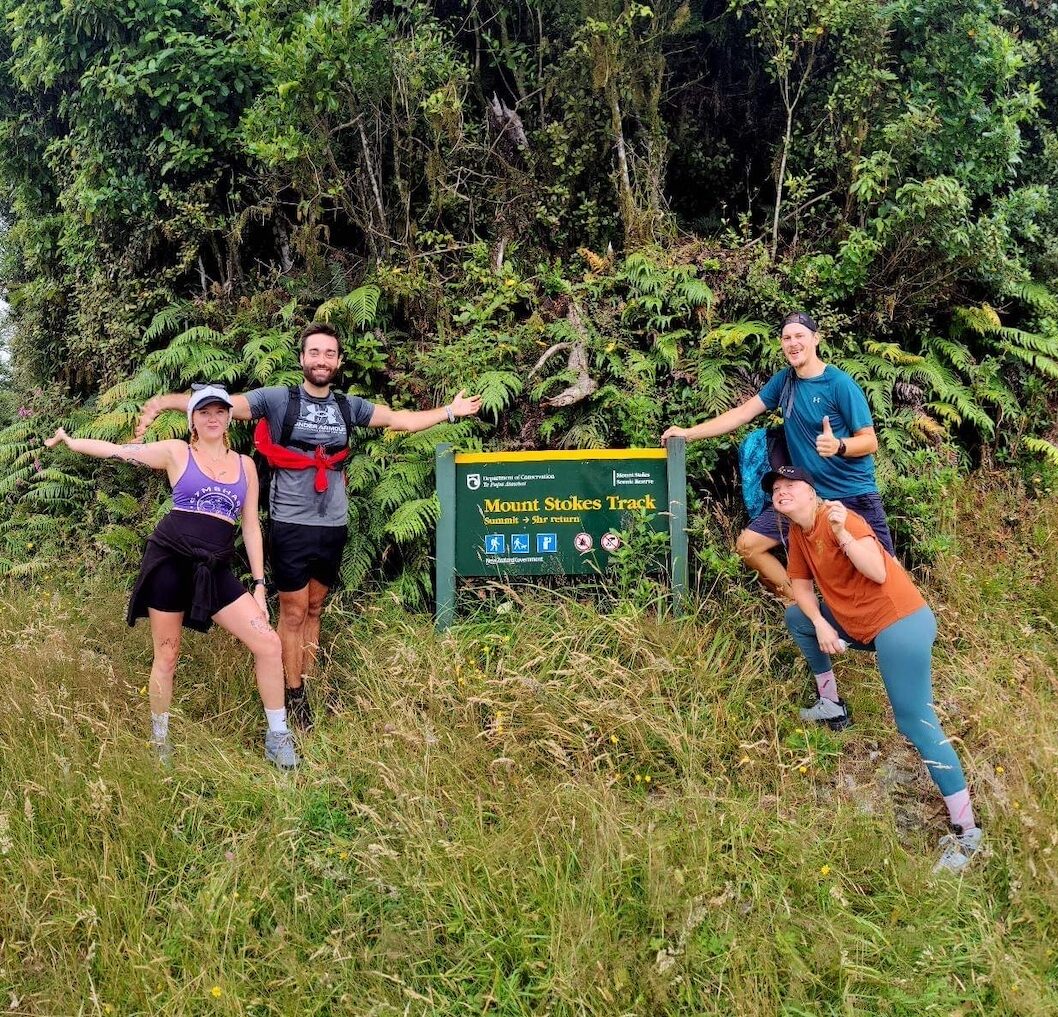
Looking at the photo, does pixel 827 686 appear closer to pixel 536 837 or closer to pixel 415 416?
pixel 536 837

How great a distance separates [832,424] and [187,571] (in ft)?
12.6

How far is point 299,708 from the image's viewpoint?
15.6 feet

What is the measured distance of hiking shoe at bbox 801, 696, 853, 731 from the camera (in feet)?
14.2

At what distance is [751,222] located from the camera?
8.40 meters

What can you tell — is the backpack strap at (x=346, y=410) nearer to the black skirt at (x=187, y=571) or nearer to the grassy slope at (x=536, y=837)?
the black skirt at (x=187, y=571)

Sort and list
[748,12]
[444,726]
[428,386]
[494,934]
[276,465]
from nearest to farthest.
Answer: [494,934]
[444,726]
[276,465]
[428,386]
[748,12]

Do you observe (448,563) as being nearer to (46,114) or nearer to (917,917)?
(917,917)

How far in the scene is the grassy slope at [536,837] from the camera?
114 inches

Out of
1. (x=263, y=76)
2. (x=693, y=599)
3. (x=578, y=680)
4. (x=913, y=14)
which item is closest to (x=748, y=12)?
(x=913, y=14)

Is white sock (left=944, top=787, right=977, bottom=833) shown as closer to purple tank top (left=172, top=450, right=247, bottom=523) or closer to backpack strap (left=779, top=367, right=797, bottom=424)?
backpack strap (left=779, top=367, right=797, bottom=424)

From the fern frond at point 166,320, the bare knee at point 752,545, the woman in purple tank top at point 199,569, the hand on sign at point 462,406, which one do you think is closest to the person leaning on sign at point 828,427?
the bare knee at point 752,545

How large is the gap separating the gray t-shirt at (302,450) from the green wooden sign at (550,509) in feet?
2.49

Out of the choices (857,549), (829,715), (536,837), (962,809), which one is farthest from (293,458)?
(962,809)

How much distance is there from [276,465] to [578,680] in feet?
7.52
